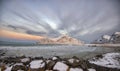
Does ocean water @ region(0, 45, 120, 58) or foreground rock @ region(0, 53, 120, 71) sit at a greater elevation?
ocean water @ region(0, 45, 120, 58)

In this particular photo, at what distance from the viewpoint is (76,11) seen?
2.80m

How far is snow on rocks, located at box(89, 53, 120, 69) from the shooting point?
103 inches

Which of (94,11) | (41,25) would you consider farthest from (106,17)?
(41,25)

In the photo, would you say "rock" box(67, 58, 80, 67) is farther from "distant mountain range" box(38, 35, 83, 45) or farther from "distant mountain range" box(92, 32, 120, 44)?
"distant mountain range" box(92, 32, 120, 44)

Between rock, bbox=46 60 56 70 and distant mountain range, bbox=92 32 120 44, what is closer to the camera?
rock, bbox=46 60 56 70

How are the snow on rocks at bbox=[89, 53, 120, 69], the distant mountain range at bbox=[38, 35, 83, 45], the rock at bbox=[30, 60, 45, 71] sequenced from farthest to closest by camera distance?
the distant mountain range at bbox=[38, 35, 83, 45], the snow on rocks at bbox=[89, 53, 120, 69], the rock at bbox=[30, 60, 45, 71]

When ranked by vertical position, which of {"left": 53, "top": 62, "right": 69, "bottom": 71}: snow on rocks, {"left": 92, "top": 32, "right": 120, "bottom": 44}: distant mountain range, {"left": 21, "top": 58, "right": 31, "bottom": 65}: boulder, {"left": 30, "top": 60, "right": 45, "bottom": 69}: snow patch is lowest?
{"left": 53, "top": 62, "right": 69, "bottom": 71}: snow on rocks

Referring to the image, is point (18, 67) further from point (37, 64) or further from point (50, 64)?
point (50, 64)

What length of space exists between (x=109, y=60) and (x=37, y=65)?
1.41 m

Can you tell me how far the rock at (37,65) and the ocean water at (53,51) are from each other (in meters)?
0.23

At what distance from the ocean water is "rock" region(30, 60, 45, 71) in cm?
23

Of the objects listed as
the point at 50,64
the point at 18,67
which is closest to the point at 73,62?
the point at 50,64

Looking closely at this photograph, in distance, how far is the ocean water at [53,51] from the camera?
Result: 281 centimetres

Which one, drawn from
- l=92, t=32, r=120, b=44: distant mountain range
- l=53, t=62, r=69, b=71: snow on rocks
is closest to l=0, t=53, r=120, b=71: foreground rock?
l=53, t=62, r=69, b=71: snow on rocks
